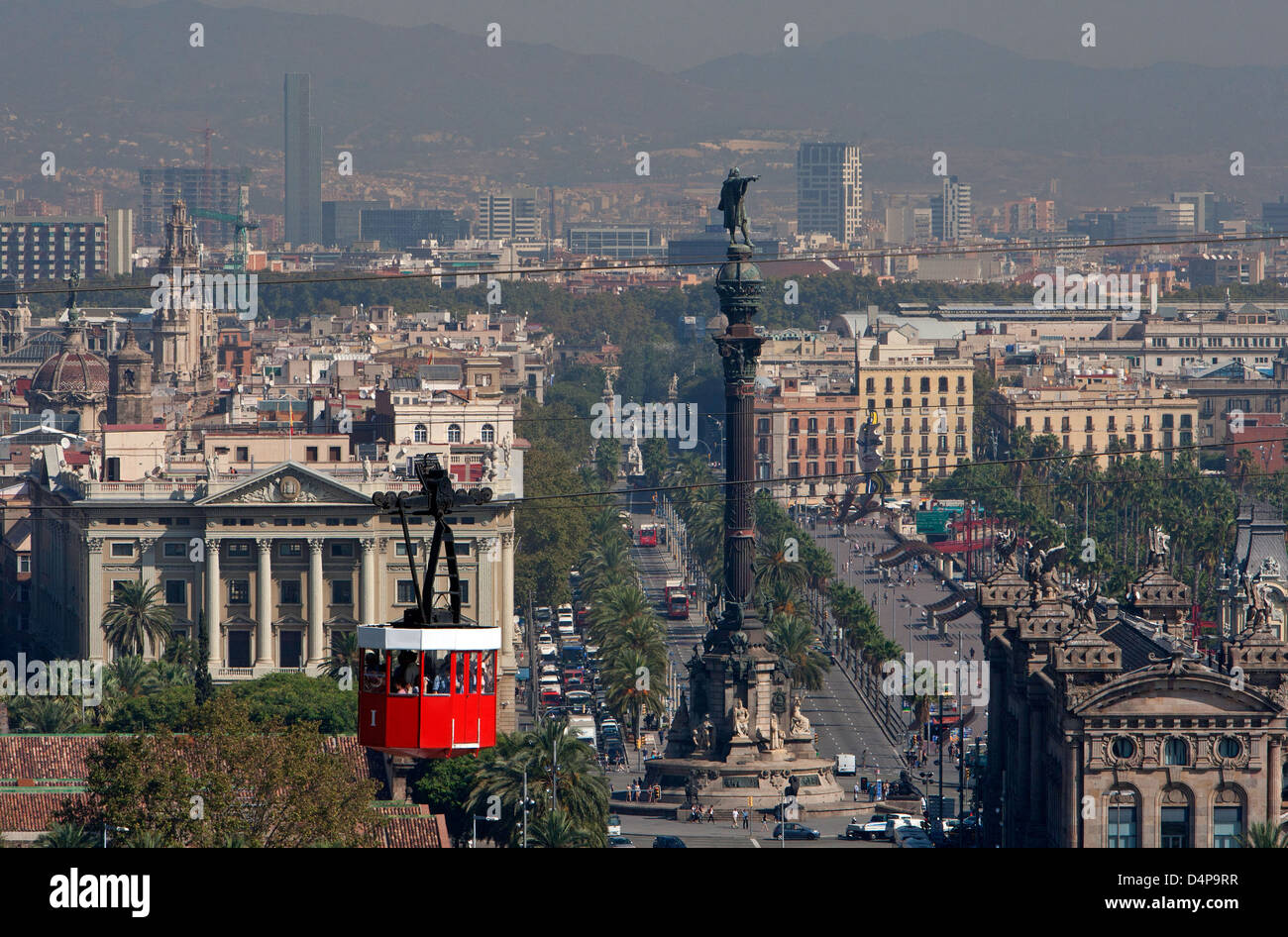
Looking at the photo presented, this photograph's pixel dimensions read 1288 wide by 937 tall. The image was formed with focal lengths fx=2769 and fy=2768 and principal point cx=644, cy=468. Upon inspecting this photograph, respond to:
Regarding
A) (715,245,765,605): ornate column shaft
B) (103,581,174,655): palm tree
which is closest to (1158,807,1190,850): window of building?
(715,245,765,605): ornate column shaft

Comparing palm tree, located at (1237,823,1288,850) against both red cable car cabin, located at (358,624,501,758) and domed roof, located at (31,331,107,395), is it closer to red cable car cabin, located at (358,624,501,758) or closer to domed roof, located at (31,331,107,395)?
red cable car cabin, located at (358,624,501,758)

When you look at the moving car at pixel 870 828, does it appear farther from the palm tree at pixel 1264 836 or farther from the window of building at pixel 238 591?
the window of building at pixel 238 591

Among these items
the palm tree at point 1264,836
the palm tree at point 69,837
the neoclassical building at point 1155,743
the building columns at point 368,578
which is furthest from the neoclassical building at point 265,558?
the palm tree at point 69,837

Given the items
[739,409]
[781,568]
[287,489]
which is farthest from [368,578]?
[781,568]

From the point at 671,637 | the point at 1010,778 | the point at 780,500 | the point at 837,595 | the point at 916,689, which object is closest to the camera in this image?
the point at 1010,778
